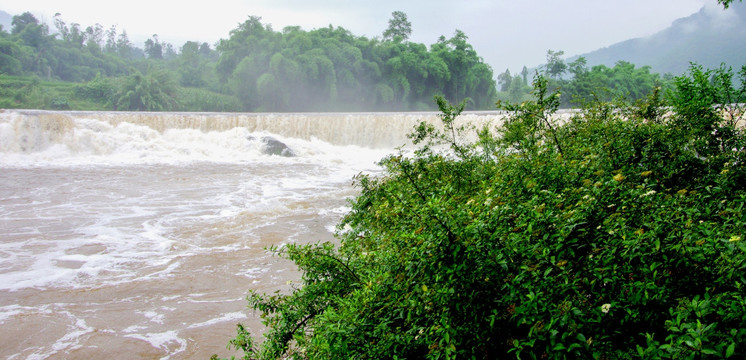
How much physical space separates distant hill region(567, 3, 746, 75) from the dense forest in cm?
6126

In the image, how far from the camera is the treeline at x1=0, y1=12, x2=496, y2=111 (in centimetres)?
3897

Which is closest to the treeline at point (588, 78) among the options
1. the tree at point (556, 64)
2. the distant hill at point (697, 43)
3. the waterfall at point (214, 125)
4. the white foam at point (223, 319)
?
the tree at point (556, 64)

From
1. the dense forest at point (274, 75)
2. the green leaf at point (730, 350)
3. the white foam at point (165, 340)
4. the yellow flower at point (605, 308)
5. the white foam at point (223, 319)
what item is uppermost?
the dense forest at point (274, 75)

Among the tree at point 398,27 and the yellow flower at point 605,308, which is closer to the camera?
the yellow flower at point 605,308

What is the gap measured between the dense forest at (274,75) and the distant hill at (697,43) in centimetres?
6126

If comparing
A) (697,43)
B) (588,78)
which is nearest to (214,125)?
(588,78)

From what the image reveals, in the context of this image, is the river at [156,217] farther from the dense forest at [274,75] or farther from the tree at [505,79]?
the tree at [505,79]

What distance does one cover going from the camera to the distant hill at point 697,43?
116938 mm

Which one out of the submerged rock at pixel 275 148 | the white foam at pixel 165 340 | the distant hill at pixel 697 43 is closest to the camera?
the white foam at pixel 165 340

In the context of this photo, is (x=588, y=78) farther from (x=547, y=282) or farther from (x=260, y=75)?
(x=547, y=282)

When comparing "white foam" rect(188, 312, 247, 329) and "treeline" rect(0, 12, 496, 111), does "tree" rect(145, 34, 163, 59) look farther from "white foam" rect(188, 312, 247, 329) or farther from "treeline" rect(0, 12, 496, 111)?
"white foam" rect(188, 312, 247, 329)

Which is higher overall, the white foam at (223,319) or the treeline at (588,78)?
the treeline at (588,78)

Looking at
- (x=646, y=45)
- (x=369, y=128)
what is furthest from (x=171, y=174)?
(x=646, y=45)

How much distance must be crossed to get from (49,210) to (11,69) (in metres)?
40.2
